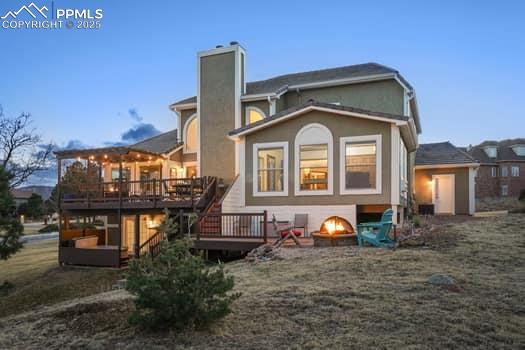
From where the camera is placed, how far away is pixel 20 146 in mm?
29703

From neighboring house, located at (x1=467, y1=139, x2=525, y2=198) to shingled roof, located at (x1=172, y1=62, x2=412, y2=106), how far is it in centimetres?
2924

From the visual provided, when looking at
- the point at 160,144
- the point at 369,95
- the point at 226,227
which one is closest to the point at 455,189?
the point at 369,95

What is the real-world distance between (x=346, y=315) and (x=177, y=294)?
2040 millimetres

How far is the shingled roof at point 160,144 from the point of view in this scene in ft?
63.2

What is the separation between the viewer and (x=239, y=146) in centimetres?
1452

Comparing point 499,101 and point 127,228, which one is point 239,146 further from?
point 499,101

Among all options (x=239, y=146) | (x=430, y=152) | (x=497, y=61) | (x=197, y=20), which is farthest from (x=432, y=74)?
(x=239, y=146)

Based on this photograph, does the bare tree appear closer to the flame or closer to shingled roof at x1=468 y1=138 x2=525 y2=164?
the flame

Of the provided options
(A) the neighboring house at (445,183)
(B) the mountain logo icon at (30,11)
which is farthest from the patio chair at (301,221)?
(B) the mountain logo icon at (30,11)

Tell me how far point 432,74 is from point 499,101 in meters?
14.5

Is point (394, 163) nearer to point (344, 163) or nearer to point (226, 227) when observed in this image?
point (344, 163)

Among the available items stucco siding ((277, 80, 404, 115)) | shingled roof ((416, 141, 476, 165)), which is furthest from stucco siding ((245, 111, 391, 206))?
Result: shingled roof ((416, 141, 476, 165))

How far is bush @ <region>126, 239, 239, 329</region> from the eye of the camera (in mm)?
4020

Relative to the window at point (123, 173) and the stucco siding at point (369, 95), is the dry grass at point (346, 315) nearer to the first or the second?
the stucco siding at point (369, 95)
